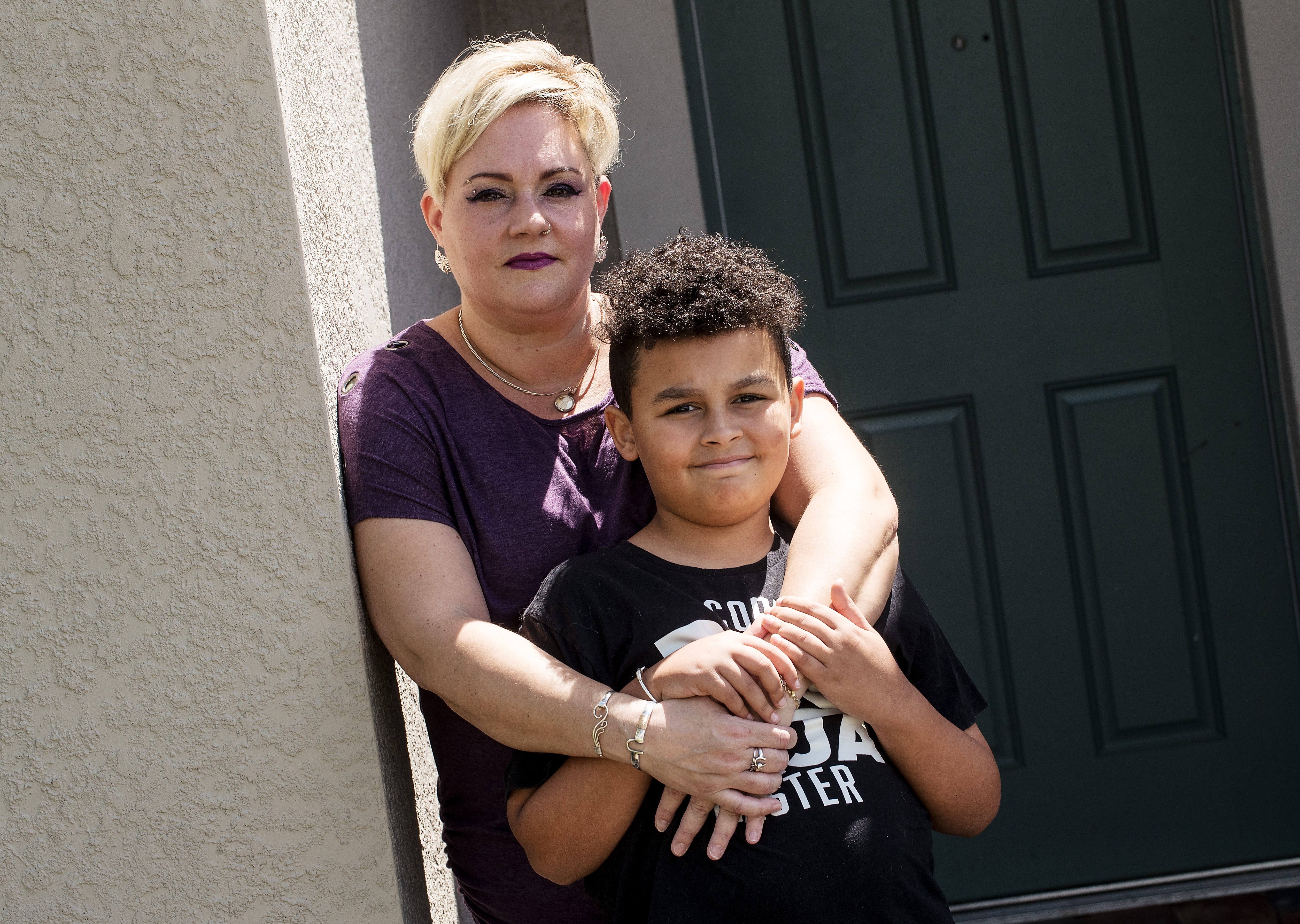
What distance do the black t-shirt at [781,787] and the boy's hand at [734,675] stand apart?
79 millimetres

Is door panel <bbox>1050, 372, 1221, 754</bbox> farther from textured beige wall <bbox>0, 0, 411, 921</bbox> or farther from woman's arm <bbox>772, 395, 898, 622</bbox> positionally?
textured beige wall <bbox>0, 0, 411, 921</bbox>

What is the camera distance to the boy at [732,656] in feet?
4.29

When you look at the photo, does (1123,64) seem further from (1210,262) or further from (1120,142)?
(1210,262)

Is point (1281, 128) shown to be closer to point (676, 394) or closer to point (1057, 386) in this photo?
point (1057, 386)

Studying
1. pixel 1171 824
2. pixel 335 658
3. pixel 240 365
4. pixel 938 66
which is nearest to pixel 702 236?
pixel 240 365

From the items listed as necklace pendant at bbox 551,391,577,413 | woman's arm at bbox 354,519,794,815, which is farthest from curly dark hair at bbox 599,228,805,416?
woman's arm at bbox 354,519,794,815

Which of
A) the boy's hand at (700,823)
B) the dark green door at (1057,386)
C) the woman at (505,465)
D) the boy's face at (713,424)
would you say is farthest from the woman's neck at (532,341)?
the dark green door at (1057,386)

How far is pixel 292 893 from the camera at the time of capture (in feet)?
4.93

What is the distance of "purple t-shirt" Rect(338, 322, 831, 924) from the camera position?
5.03 ft

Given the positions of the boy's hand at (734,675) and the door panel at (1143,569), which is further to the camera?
the door panel at (1143,569)

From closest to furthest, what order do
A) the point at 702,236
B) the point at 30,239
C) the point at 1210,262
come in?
the point at 30,239 < the point at 702,236 < the point at 1210,262

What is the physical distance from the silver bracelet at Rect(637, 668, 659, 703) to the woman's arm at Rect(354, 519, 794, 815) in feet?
0.09

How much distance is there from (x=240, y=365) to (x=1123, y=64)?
237cm

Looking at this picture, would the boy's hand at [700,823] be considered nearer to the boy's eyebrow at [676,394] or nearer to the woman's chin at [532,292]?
the boy's eyebrow at [676,394]
